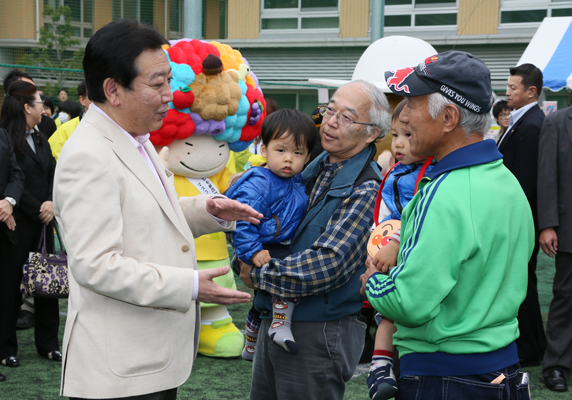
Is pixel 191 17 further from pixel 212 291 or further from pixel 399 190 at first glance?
pixel 212 291

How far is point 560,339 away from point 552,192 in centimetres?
112

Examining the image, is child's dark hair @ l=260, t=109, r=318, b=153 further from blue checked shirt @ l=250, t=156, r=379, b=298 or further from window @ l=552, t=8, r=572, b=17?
window @ l=552, t=8, r=572, b=17

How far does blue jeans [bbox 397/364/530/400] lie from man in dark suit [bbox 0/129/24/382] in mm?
3595

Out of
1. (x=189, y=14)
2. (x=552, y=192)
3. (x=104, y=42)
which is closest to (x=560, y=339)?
(x=552, y=192)

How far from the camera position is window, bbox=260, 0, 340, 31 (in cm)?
1870

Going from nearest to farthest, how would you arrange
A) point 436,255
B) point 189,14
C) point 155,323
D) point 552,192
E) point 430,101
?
point 436,255, point 430,101, point 155,323, point 552,192, point 189,14

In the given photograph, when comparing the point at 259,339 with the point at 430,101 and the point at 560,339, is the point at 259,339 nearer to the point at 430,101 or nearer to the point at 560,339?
the point at 430,101

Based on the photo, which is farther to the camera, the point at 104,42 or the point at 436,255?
the point at 104,42

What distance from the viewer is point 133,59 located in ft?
6.66

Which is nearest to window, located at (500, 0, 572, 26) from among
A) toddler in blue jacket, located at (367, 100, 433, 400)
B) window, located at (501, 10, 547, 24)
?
window, located at (501, 10, 547, 24)

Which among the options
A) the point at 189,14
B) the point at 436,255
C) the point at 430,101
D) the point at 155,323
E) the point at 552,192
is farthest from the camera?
the point at 189,14

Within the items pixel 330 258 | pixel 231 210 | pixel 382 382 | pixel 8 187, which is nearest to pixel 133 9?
pixel 8 187

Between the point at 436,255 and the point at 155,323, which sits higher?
the point at 436,255

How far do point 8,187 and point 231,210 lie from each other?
9.21 feet
